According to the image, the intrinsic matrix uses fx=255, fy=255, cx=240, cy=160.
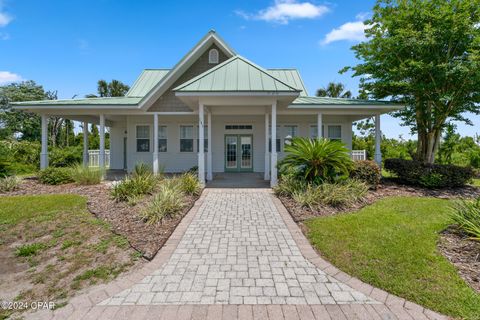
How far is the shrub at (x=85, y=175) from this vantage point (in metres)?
10.7

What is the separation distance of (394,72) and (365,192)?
6.04 meters

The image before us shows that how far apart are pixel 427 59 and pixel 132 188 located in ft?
41.3

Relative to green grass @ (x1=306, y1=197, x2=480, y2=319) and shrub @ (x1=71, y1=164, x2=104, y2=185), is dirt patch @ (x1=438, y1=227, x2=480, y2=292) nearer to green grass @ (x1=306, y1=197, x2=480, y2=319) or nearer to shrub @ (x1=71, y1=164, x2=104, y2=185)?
green grass @ (x1=306, y1=197, x2=480, y2=319)

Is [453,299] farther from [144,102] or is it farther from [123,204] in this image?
[144,102]

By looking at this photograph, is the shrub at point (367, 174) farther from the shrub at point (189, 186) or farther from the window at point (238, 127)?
the window at point (238, 127)

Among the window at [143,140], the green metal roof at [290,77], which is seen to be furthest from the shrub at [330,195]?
the window at [143,140]

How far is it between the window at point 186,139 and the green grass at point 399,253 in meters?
11.2

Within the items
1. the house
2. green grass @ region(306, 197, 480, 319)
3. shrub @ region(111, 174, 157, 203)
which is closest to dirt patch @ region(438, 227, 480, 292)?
green grass @ region(306, 197, 480, 319)

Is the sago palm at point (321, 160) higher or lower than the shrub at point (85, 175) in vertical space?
higher

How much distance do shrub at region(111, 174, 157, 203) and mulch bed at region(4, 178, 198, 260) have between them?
0.24m

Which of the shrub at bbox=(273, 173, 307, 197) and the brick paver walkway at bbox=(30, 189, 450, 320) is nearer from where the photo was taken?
the brick paver walkway at bbox=(30, 189, 450, 320)

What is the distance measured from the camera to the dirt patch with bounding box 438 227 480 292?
143 inches

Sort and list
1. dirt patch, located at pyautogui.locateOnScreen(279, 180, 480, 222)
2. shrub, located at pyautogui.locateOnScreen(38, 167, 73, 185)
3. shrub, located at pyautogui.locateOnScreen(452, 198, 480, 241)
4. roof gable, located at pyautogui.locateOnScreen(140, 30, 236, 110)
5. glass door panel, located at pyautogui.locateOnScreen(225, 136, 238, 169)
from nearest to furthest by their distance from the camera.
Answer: shrub, located at pyautogui.locateOnScreen(452, 198, 480, 241) → dirt patch, located at pyautogui.locateOnScreen(279, 180, 480, 222) → shrub, located at pyautogui.locateOnScreen(38, 167, 73, 185) → roof gable, located at pyautogui.locateOnScreen(140, 30, 236, 110) → glass door panel, located at pyautogui.locateOnScreen(225, 136, 238, 169)

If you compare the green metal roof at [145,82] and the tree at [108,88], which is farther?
the tree at [108,88]
